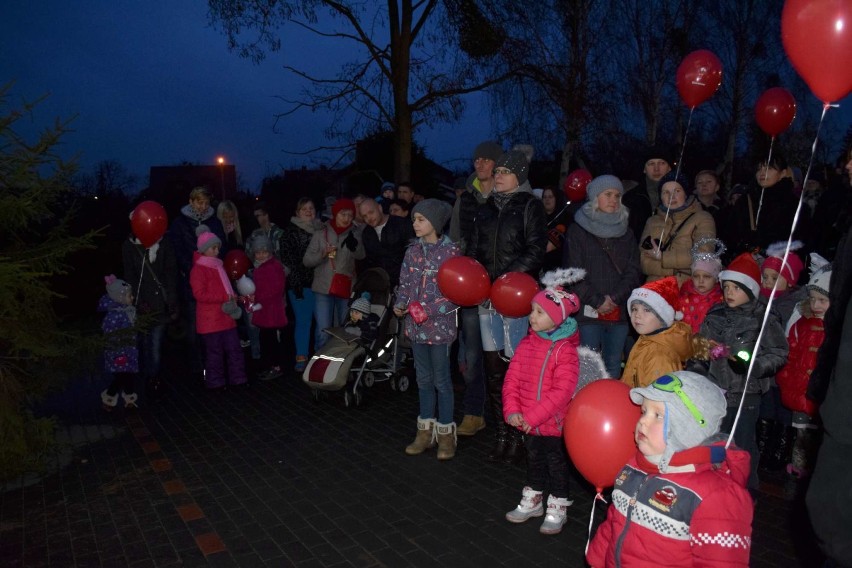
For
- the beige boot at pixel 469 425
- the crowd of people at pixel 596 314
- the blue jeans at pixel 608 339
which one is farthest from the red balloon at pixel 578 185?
the beige boot at pixel 469 425

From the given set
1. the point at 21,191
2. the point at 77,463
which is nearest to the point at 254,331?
the point at 77,463

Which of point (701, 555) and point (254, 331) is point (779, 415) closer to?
point (701, 555)

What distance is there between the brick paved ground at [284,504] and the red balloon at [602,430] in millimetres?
954

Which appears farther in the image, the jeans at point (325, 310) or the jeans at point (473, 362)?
the jeans at point (325, 310)

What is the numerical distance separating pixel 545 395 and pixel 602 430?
0.95m

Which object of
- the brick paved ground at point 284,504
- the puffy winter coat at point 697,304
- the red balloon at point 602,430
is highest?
the puffy winter coat at point 697,304

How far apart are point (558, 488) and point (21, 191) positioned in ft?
14.9

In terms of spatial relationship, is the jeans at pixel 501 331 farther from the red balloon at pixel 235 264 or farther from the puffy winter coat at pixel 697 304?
the red balloon at pixel 235 264

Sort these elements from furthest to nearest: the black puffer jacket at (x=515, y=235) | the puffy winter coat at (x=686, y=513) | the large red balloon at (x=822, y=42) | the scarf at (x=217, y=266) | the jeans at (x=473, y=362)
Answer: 1. the scarf at (x=217, y=266)
2. the jeans at (x=473, y=362)
3. the black puffer jacket at (x=515, y=235)
4. the large red balloon at (x=822, y=42)
5. the puffy winter coat at (x=686, y=513)

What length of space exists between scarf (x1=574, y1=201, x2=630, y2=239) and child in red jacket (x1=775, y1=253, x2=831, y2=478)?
1469mm

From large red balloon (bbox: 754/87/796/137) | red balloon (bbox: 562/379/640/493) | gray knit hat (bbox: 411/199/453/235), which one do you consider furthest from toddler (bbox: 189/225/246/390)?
large red balloon (bbox: 754/87/796/137)

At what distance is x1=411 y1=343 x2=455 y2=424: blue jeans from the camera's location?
217 inches

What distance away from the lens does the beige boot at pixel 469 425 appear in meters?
6.01

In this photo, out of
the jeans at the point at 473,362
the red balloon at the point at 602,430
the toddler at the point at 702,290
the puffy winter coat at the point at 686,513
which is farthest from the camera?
the jeans at the point at 473,362
